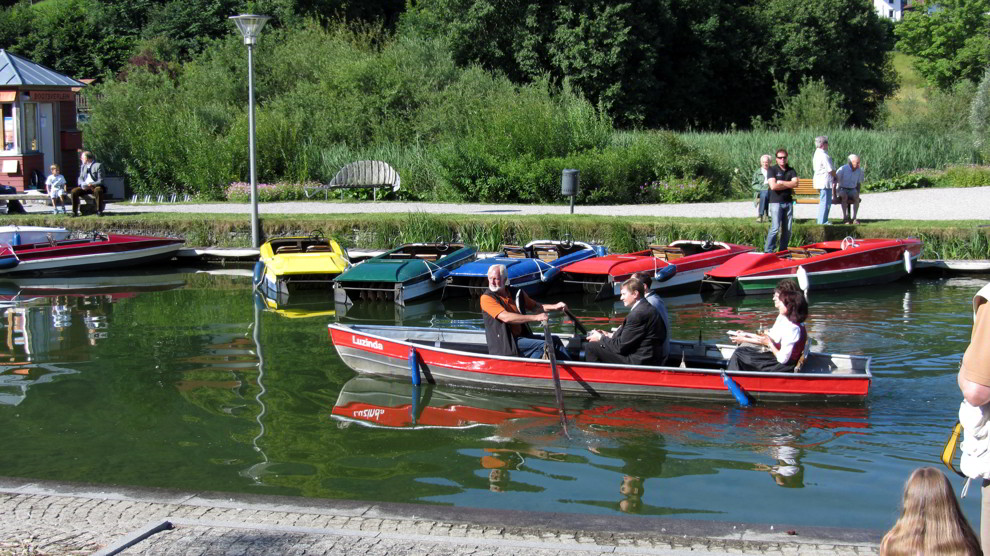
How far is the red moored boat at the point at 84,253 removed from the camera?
20344 mm

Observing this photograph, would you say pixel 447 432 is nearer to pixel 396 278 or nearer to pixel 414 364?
pixel 414 364

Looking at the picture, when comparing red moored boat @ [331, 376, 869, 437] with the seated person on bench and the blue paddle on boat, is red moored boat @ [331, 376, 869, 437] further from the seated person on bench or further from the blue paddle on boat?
the seated person on bench

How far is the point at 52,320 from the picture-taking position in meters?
16.1

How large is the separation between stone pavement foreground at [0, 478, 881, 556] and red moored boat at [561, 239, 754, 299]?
1110 centimetres

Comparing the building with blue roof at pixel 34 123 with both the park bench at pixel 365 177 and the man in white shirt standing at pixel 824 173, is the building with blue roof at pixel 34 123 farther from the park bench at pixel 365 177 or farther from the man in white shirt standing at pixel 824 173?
the man in white shirt standing at pixel 824 173

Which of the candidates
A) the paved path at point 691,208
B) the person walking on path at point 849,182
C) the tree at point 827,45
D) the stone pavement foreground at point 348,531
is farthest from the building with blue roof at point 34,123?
the tree at point 827,45

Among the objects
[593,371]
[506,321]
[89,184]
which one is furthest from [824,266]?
[89,184]

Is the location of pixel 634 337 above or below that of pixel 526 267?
below

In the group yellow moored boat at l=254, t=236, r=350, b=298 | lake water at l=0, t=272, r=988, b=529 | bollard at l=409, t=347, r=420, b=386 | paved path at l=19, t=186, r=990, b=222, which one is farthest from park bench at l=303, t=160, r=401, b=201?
bollard at l=409, t=347, r=420, b=386

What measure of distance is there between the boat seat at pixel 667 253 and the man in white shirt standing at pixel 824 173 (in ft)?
10.9

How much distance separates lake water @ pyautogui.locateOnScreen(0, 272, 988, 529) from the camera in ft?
26.7

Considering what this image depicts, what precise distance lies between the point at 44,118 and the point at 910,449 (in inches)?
1091

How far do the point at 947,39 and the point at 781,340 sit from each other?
6746 centimetres

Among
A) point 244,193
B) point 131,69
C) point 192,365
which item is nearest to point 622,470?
point 192,365
